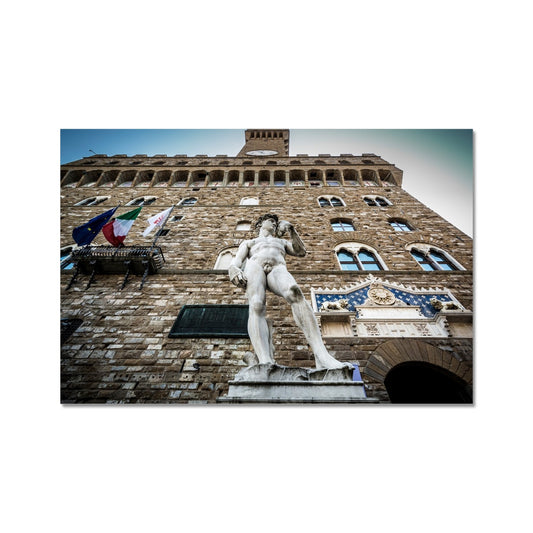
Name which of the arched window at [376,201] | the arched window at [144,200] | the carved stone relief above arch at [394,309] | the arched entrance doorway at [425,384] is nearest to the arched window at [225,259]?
the carved stone relief above arch at [394,309]

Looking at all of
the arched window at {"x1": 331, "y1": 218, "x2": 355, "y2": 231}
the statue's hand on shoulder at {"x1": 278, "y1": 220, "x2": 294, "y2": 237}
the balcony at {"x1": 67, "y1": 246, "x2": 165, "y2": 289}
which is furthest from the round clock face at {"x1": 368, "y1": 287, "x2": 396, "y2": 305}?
the balcony at {"x1": 67, "y1": 246, "x2": 165, "y2": 289}

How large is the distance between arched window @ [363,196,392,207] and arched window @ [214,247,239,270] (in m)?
4.37

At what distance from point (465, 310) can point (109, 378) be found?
4869 mm

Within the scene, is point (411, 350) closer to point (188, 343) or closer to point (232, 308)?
point (232, 308)

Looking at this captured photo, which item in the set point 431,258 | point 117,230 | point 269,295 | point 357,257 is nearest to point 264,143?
point 357,257

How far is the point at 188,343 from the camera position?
4.17 m

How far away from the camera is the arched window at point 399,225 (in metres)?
7.33

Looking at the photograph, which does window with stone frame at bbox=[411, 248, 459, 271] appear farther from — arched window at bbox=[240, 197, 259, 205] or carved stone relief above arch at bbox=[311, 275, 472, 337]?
arched window at bbox=[240, 197, 259, 205]

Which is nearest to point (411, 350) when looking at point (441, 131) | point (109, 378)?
point (441, 131)

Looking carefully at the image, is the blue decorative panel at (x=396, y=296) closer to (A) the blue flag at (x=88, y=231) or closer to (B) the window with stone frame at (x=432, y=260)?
(B) the window with stone frame at (x=432, y=260)

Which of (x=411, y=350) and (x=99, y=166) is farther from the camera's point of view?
(x=99, y=166)

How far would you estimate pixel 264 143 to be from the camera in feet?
42.7

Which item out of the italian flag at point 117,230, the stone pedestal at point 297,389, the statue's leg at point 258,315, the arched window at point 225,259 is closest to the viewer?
the stone pedestal at point 297,389

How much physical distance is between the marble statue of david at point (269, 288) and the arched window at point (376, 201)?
605cm
